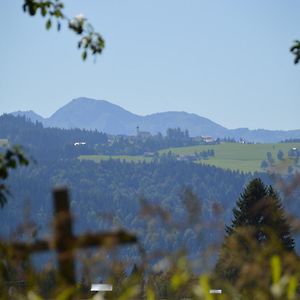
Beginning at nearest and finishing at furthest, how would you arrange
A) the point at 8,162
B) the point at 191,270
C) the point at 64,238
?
the point at 64,238 < the point at 191,270 < the point at 8,162

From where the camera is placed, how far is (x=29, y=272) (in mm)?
3645

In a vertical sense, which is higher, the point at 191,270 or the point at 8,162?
the point at 8,162

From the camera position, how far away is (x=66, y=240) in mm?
3498

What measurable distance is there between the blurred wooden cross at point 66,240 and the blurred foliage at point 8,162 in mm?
658

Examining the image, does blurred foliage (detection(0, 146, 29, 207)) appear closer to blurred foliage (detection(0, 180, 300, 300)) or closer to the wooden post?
blurred foliage (detection(0, 180, 300, 300))

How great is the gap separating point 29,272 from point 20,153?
0.93m

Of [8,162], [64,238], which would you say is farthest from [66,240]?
[8,162]

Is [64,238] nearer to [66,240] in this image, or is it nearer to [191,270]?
[66,240]

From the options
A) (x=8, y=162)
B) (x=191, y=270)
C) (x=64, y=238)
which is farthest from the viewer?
(x=8, y=162)

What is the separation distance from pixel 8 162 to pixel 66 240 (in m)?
1.02

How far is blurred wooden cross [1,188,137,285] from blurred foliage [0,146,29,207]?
25.9 inches

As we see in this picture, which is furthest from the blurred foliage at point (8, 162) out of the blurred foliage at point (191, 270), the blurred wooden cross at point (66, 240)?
the blurred wooden cross at point (66, 240)

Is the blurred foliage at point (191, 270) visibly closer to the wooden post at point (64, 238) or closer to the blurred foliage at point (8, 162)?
the wooden post at point (64, 238)

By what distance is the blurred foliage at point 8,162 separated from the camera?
14.0ft
